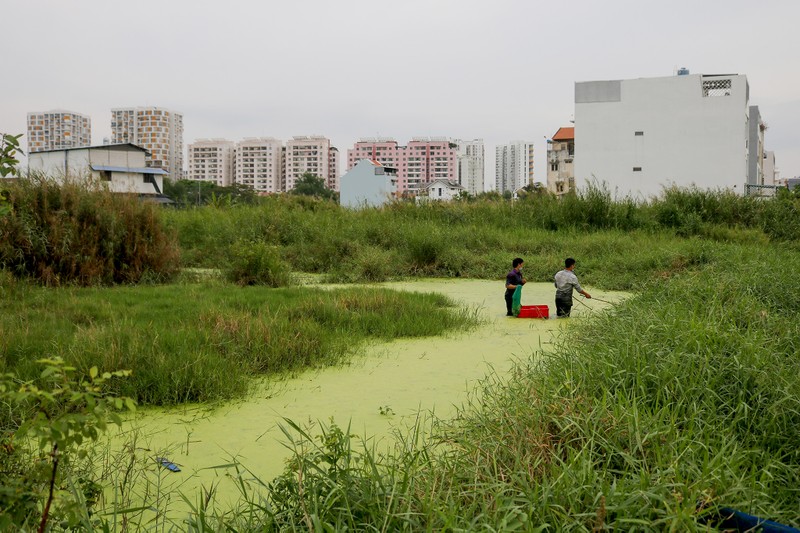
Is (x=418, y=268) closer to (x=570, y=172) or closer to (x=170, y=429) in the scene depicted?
(x=170, y=429)

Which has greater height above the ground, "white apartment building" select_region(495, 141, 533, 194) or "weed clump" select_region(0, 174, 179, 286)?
"white apartment building" select_region(495, 141, 533, 194)

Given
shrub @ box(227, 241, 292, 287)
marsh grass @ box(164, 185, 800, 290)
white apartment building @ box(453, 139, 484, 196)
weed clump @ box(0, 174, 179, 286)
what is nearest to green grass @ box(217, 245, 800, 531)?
shrub @ box(227, 241, 292, 287)

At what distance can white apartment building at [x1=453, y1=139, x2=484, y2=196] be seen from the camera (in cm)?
7269

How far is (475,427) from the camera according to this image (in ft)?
8.42

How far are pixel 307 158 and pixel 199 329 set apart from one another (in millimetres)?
63238

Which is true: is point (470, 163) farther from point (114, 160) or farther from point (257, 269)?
Answer: point (257, 269)

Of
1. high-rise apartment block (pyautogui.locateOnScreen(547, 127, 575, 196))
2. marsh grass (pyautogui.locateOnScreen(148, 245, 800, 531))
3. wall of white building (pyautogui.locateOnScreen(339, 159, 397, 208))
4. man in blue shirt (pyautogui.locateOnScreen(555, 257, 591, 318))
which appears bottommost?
marsh grass (pyautogui.locateOnScreen(148, 245, 800, 531))

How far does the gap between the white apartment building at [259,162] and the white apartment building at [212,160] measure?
1.86m

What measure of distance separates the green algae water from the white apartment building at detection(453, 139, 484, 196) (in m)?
65.1

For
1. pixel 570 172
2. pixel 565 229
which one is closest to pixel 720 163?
pixel 570 172

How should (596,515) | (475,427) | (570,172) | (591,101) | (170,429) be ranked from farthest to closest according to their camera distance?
(570,172) → (591,101) → (170,429) → (475,427) → (596,515)

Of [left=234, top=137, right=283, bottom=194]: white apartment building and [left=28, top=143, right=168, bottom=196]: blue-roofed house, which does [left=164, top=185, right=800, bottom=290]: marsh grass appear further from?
[left=234, top=137, right=283, bottom=194]: white apartment building

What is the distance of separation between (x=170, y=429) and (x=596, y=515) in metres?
1.94

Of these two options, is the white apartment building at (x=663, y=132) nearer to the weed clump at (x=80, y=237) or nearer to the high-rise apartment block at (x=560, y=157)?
the high-rise apartment block at (x=560, y=157)
